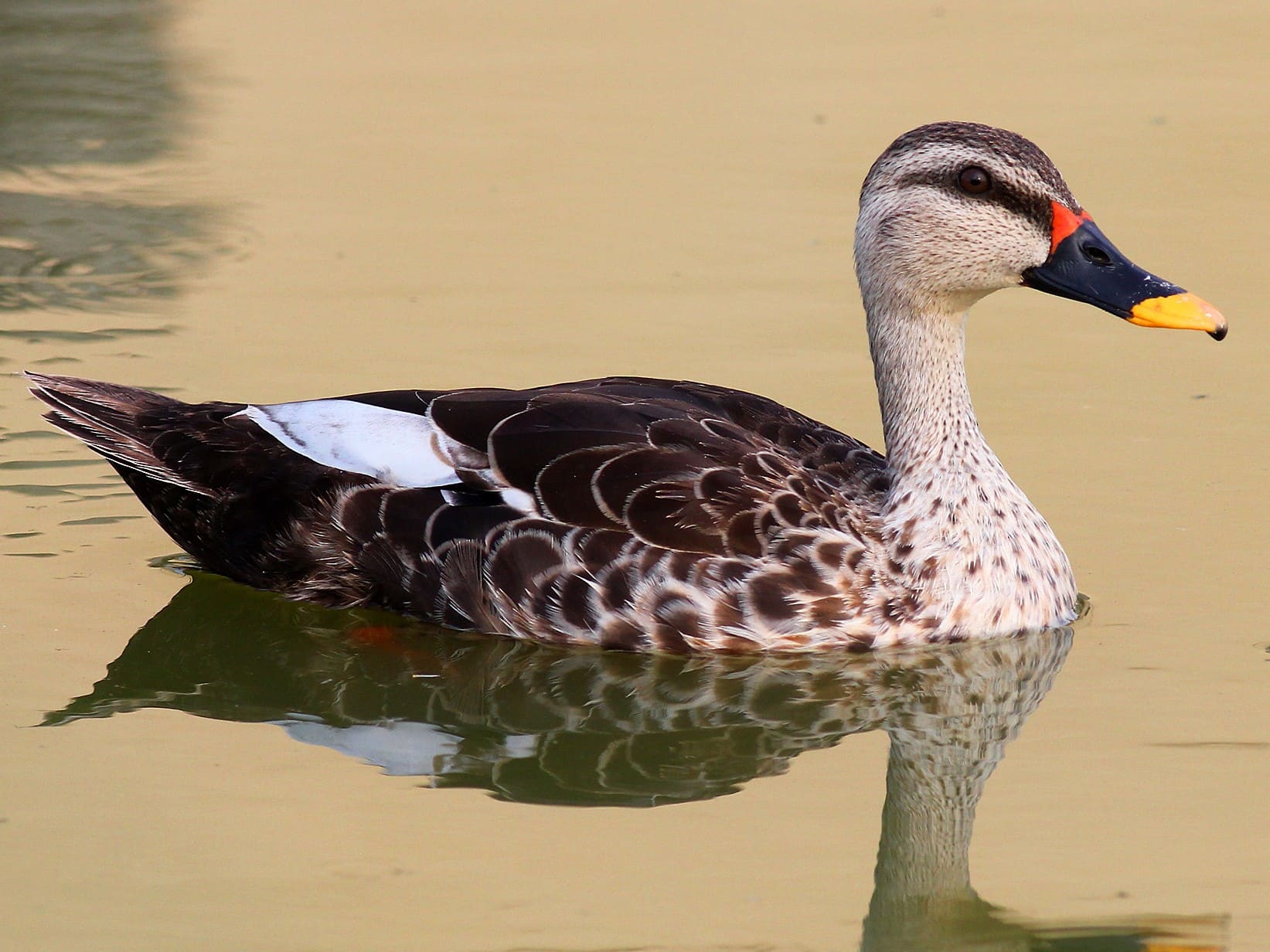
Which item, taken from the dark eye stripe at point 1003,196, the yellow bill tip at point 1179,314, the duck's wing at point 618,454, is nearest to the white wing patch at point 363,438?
the duck's wing at point 618,454

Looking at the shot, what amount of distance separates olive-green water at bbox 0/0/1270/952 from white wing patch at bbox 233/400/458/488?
25.9 inches

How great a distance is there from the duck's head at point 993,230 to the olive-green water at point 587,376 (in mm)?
1340

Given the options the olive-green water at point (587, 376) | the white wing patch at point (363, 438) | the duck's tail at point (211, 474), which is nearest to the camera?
the olive-green water at point (587, 376)

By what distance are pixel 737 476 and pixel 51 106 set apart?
9.16m

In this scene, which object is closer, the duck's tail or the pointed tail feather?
the duck's tail

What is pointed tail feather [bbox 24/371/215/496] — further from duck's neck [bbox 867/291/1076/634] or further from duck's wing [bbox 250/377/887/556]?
duck's neck [bbox 867/291/1076/634]

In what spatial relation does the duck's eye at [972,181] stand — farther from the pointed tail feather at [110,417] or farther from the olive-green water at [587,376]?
the pointed tail feather at [110,417]

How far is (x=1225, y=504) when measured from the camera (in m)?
9.16

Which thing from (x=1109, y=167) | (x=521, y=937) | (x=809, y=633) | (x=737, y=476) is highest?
(x=1109, y=167)

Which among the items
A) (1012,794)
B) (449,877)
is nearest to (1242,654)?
(1012,794)

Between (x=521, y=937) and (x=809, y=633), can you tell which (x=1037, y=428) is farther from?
(x=521, y=937)

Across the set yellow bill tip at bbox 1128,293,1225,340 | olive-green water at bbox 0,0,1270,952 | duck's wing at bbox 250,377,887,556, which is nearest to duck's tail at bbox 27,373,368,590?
duck's wing at bbox 250,377,887,556

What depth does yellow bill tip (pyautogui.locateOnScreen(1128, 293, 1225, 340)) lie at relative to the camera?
7754 millimetres

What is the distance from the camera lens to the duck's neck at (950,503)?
800 cm
